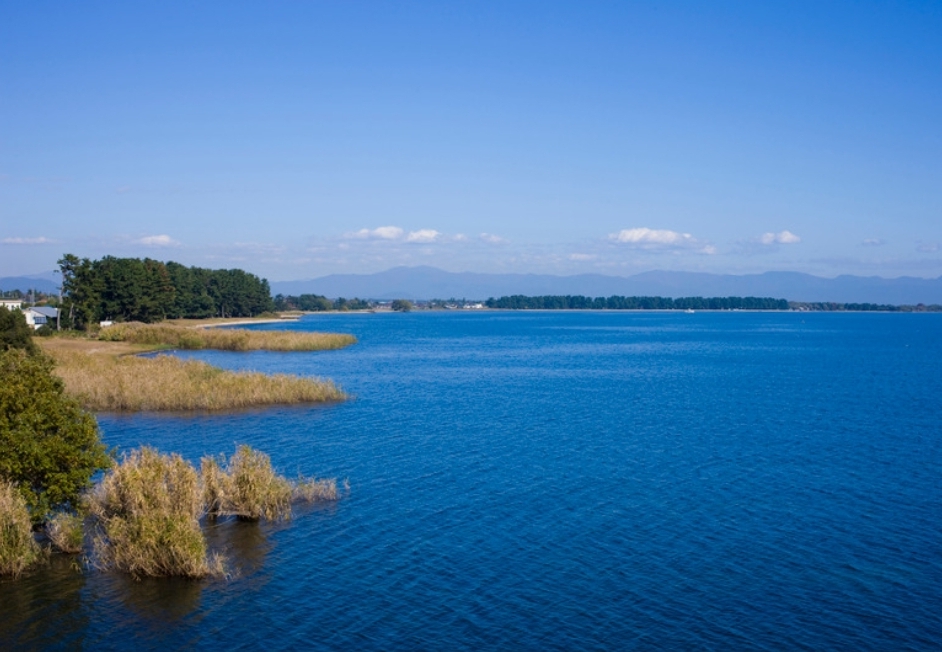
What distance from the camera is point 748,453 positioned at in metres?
34.1

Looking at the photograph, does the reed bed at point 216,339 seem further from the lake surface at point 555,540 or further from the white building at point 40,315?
the lake surface at point 555,540

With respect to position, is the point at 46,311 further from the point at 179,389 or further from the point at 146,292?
the point at 179,389

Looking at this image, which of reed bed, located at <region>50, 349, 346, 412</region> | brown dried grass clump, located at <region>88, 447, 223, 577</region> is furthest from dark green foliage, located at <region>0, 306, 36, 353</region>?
brown dried grass clump, located at <region>88, 447, 223, 577</region>

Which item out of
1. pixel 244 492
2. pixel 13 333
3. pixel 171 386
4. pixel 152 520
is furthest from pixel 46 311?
pixel 152 520

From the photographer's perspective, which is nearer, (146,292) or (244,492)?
(244,492)

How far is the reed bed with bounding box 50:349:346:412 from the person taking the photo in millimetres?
43031

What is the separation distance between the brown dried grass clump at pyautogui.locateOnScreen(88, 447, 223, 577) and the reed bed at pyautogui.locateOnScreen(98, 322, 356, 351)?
6710 centimetres

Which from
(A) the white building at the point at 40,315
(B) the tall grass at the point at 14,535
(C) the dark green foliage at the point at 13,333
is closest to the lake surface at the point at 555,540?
(B) the tall grass at the point at 14,535

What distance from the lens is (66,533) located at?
20.4m

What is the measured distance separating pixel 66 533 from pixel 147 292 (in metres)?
101

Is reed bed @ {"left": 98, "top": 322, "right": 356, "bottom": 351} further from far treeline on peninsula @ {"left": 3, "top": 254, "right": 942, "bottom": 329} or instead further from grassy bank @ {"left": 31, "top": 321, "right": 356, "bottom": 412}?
grassy bank @ {"left": 31, "top": 321, "right": 356, "bottom": 412}

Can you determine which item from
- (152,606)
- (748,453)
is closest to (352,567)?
(152,606)

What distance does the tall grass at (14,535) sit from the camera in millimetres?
18641

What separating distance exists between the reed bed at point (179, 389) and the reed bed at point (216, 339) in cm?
3801
